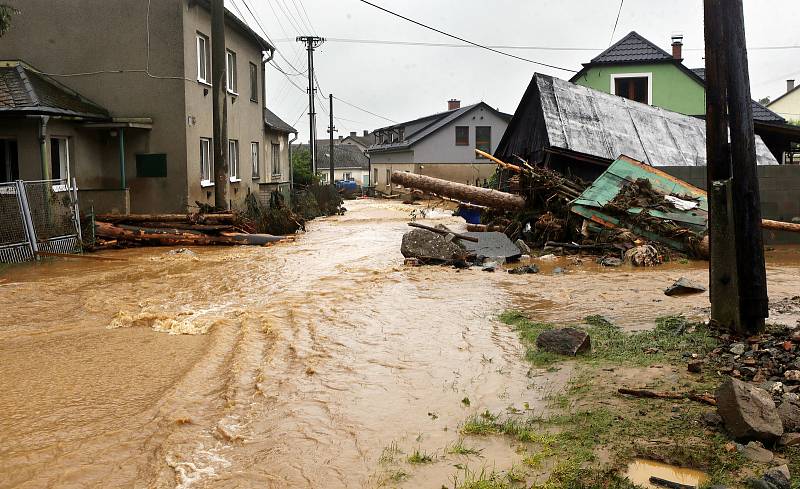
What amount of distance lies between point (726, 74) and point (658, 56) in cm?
2610

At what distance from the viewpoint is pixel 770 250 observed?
52.1 ft

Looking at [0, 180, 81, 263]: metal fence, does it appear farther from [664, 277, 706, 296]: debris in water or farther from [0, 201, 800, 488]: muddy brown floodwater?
[664, 277, 706, 296]: debris in water

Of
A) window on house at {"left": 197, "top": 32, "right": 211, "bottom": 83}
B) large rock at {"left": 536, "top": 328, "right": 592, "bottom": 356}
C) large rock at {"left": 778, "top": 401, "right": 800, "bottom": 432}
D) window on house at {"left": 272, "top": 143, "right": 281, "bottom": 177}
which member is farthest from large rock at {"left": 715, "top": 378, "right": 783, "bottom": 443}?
window on house at {"left": 272, "top": 143, "right": 281, "bottom": 177}

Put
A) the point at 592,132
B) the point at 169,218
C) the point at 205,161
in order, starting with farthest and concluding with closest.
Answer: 1. the point at 205,161
2. the point at 592,132
3. the point at 169,218

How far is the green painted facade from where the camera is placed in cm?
3120

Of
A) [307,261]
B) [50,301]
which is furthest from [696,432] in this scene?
[307,261]

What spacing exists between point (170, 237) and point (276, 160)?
539 inches

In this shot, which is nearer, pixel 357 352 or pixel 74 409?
pixel 74 409

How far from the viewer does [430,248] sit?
1475 cm

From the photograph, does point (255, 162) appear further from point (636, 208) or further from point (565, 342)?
point (565, 342)

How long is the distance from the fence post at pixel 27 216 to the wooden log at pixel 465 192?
346 inches

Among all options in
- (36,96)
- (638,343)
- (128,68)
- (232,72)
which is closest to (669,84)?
(232,72)

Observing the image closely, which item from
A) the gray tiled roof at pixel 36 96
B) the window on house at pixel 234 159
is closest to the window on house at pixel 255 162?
the window on house at pixel 234 159

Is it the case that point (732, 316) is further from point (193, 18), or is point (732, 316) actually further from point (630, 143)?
point (193, 18)
